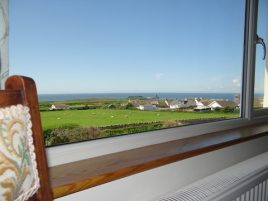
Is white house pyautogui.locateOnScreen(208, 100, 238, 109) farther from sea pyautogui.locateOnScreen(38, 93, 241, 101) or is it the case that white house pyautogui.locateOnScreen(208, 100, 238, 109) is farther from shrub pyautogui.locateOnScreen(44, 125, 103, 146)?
shrub pyautogui.locateOnScreen(44, 125, 103, 146)

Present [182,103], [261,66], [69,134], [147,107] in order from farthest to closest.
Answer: [261,66]
[182,103]
[147,107]
[69,134]

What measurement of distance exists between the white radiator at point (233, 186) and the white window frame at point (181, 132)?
0.84ft

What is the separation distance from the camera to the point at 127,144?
1072 millimetres

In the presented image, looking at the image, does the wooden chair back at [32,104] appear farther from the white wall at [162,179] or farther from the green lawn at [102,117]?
the green lawn at [102,117]

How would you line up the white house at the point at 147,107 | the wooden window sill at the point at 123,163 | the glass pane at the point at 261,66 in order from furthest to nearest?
the glass pane at the point at 261,66 < the white house at the point at 147,107 < the wooden window sill at the point at 123,163

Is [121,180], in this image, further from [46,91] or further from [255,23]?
[255,23]

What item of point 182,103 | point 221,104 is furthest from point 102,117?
A: point 221,104

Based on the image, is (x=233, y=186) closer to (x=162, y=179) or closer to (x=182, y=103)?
(x=162, y=179)

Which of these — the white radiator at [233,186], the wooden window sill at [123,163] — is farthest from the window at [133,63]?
the white radiator at [233,186]

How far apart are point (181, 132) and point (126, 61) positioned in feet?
1.44

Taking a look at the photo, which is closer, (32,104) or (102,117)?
(32,104)

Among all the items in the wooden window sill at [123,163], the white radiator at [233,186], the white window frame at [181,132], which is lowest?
the white radiator at [233,186]

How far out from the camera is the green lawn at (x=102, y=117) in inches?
36.3

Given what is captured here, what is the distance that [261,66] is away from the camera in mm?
1896
